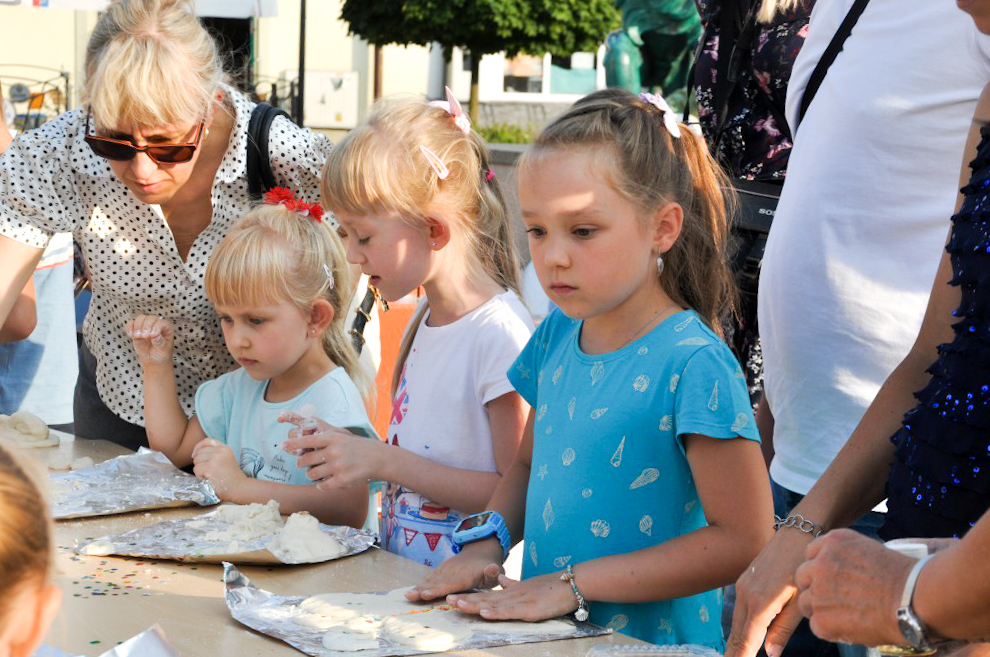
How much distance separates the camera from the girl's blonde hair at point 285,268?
104 inches

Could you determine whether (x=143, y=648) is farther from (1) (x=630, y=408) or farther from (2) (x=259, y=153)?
(2) (x=259, y=153)

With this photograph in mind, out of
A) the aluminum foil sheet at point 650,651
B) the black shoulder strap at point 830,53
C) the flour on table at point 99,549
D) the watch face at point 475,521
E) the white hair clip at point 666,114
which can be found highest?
the black shoulder strap at point 830,53

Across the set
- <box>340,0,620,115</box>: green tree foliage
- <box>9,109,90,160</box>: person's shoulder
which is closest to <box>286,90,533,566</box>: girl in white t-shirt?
<box>9,109,90,160</box>: person's shoulder

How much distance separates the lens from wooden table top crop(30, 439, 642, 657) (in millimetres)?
1676

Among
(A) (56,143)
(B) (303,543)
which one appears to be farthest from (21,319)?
(B) (303,543)

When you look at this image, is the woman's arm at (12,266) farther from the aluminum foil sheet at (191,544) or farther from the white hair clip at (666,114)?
the white hair clip at (666,114)

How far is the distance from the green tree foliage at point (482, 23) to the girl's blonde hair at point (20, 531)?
15.3 m

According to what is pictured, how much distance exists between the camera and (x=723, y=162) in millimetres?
3303

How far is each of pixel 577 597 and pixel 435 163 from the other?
111 cm

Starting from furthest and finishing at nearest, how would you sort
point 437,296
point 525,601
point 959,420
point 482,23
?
point 482,23 < point 437,296 < point 525,601 < point 959,420

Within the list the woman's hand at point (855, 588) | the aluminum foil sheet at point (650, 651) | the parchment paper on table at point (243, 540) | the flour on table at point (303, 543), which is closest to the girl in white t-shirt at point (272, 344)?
the parchment paper on table at point (243, 540)

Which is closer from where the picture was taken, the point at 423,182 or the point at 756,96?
the point at 423,182

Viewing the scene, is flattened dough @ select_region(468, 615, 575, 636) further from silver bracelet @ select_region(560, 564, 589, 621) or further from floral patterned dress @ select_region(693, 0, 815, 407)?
floral patterned dress @ select_region(693, 0, 815, 407)

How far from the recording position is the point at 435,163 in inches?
100.0
